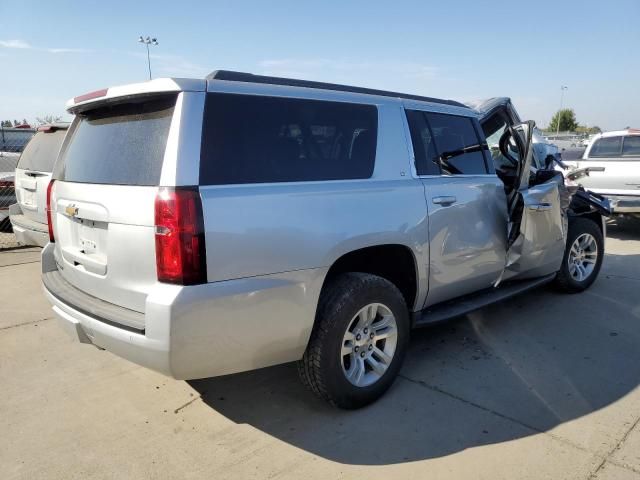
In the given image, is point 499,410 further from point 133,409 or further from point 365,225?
point 133,409

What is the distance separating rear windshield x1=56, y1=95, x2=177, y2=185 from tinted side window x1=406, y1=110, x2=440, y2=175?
1742 mm

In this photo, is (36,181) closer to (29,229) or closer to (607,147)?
(29,229)

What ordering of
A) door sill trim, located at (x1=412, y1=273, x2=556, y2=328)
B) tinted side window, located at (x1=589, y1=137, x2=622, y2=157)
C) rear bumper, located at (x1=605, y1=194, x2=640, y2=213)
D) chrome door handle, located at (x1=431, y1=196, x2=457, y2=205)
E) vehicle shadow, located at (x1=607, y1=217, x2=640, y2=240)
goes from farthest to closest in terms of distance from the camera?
tinted side window, located at (x1=589, y1=137, x2=622, y2=157)
vehicle shadow, located at (x1=607, y1=217, x2=640, y2=240)
rear bumper, located at (x1=605, y1=194, x2=640, y2=213)
door sill trim, located at (x1=412, y1=273, x2=556, y2=328)
chrome door handle, located at (x1=431, y1=196, x2=457, y2=205)

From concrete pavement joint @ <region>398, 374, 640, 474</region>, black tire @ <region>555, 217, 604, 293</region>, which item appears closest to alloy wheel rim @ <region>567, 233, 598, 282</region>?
black tire @ <region>555, 217, 604, 293</region>

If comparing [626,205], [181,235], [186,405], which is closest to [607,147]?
[626,205]

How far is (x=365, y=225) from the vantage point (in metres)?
2.97

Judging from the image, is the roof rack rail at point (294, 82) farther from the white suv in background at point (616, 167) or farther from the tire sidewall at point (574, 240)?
the white suv in background at point (616, 167)

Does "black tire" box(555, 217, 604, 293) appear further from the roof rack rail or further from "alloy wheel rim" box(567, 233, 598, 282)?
the roof rack rail

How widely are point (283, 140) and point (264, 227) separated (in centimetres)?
58

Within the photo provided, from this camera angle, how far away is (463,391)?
3.39 m

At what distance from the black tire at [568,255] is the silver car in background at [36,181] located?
5.82 m

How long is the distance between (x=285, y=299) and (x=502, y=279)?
2.46m

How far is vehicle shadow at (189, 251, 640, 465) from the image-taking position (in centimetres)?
288

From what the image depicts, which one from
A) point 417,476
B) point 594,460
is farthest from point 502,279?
point 417,476
